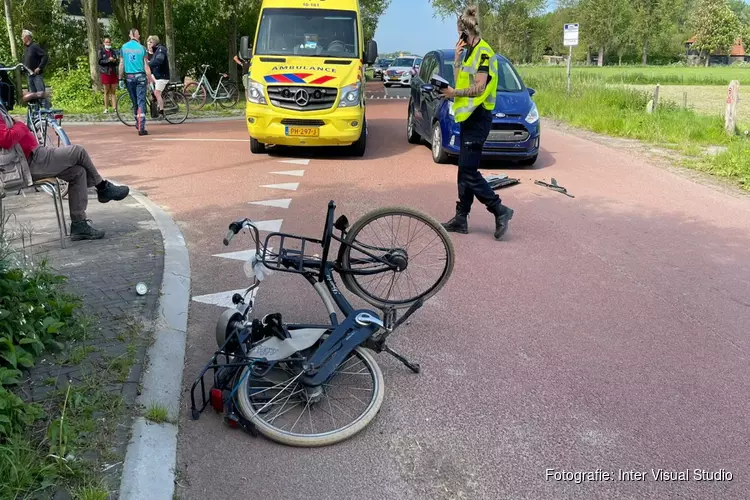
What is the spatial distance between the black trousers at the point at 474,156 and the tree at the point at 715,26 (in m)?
116

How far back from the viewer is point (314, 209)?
8.02 m

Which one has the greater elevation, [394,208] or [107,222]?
[394,208]

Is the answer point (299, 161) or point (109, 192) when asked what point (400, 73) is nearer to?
point (299, 161)

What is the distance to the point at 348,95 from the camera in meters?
11.2

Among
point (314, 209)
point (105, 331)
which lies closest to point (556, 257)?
point (314, 209)

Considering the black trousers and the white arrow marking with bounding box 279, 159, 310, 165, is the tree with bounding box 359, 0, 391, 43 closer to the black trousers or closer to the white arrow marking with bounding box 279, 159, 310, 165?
the white arrow marking with bounding box 279, 159, 310, 165

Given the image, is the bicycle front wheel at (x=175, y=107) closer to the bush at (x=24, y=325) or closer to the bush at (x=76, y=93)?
the bush at (x=76, y=93)

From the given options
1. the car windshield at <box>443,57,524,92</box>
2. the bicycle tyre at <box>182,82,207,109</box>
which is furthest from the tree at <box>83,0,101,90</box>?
the car windshield at <box>443,57,524,92</box>

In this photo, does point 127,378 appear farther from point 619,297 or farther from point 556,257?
point 556,257

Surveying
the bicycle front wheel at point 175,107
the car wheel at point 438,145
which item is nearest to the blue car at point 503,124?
the car wheel at point 438,145

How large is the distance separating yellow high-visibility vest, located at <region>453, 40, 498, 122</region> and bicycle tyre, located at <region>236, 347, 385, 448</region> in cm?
360

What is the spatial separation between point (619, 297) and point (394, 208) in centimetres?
200

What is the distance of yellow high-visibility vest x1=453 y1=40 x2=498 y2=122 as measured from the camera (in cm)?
644

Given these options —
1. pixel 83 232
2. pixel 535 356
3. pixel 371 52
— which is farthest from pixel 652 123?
pixel 83 232
